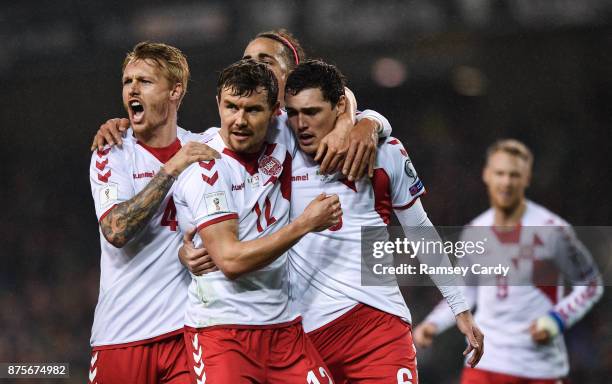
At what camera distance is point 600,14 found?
10.2 metres

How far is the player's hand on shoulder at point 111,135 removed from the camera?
368 centimetres

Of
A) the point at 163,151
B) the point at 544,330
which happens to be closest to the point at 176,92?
the point at 163,151

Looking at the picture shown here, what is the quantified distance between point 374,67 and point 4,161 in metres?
4.64

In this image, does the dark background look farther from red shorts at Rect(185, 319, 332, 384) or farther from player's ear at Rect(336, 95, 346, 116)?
red shorts at Rect(185, 319, 332, 384)

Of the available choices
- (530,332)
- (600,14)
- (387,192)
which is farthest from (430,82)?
(387,192)

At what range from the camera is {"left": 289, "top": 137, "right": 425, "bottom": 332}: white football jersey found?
11.6ft

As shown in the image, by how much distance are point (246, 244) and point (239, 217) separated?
0.21 m

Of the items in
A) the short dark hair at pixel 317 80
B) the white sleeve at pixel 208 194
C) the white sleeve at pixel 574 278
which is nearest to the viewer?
the white sleeve at pixel 208 194

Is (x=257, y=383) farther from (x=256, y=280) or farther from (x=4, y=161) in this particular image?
(x=4, y=161)

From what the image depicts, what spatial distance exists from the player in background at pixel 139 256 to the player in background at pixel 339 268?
536mm

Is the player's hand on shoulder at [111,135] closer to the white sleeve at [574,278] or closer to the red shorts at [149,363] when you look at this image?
the red shorts at [149,363]

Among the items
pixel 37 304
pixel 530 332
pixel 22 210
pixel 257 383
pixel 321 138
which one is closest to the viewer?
pixel 257 383

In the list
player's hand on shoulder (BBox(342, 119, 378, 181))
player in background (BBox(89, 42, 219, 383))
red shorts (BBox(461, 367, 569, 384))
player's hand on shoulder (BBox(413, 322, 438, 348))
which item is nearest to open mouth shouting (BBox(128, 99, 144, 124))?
player in background (BBox(89, 42, 219, 383))

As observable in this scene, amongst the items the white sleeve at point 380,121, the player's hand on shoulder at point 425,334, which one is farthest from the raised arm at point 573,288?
the white sleeve at point 380,121
